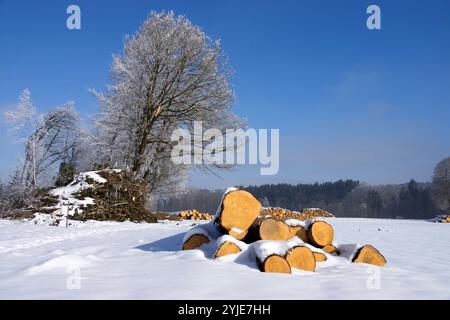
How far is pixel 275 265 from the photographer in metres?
3.44

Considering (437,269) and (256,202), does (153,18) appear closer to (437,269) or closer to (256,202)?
(256,202)

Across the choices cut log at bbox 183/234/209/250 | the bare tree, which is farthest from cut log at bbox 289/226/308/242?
the bare tree

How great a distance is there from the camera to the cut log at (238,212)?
4.44 m

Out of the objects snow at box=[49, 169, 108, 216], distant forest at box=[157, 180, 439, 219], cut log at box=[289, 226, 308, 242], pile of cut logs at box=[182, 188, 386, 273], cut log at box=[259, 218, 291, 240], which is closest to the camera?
pile of cut logs at box=[182, 188, 386, 273]

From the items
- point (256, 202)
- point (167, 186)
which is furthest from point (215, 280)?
point (167, 186)

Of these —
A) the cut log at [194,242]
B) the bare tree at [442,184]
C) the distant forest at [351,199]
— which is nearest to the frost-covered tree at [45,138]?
the cut log at [194,242]

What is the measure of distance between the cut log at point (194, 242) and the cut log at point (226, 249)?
0.67m

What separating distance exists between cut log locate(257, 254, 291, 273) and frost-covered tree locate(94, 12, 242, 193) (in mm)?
12556

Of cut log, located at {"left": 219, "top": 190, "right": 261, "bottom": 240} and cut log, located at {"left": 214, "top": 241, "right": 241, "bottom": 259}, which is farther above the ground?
cut log, located at {"left": 219, "top": 190, "right": 261, "bottom": 240}

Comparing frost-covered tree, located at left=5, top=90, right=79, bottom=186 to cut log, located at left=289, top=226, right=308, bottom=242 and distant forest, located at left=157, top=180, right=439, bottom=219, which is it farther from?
distant forest, located at left=157, top=180, right=439, bottom=219

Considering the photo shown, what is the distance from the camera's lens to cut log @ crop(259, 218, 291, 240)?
13.8 feet

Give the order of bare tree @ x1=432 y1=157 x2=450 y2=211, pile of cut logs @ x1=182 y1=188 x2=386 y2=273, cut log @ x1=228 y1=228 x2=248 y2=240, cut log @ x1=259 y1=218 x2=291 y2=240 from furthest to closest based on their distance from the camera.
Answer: bare tree @ x1=432 y1=157 x2=450 y2=211, cut log @ x1=228 y1=228 x2=248 y2=240, cut log @ x1=259 y1=218 x2=291 y2=240, pile of cut logs @ x1=182 y1=188 x2=386 y2=273
